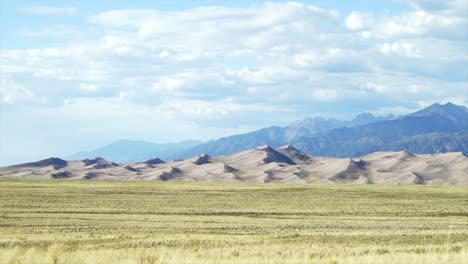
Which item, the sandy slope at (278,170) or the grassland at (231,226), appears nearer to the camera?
the grassland at (231,226)

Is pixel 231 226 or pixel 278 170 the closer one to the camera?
pixel 231 226

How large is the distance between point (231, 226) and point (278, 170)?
4605 inches

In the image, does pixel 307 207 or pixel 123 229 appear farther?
pixel 307 207

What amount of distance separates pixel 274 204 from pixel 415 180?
90364mm

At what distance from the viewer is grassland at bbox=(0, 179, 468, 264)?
65.1 ft

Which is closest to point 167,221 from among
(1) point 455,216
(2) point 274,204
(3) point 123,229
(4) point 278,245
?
(3) point 123,229

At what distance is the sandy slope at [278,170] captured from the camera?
468 ft

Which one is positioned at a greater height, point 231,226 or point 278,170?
point 278,170

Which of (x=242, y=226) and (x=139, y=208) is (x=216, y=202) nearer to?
(x=139, y=208)

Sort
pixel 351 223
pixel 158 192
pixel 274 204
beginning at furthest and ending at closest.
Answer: pixel 158 192 < pixel 274 204 < pixel 351 223

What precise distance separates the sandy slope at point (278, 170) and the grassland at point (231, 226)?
6772cm

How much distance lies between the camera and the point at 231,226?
36.3 meters

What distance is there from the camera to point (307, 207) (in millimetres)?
53781

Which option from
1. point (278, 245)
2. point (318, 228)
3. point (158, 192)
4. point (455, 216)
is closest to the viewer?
point (278, 245)
